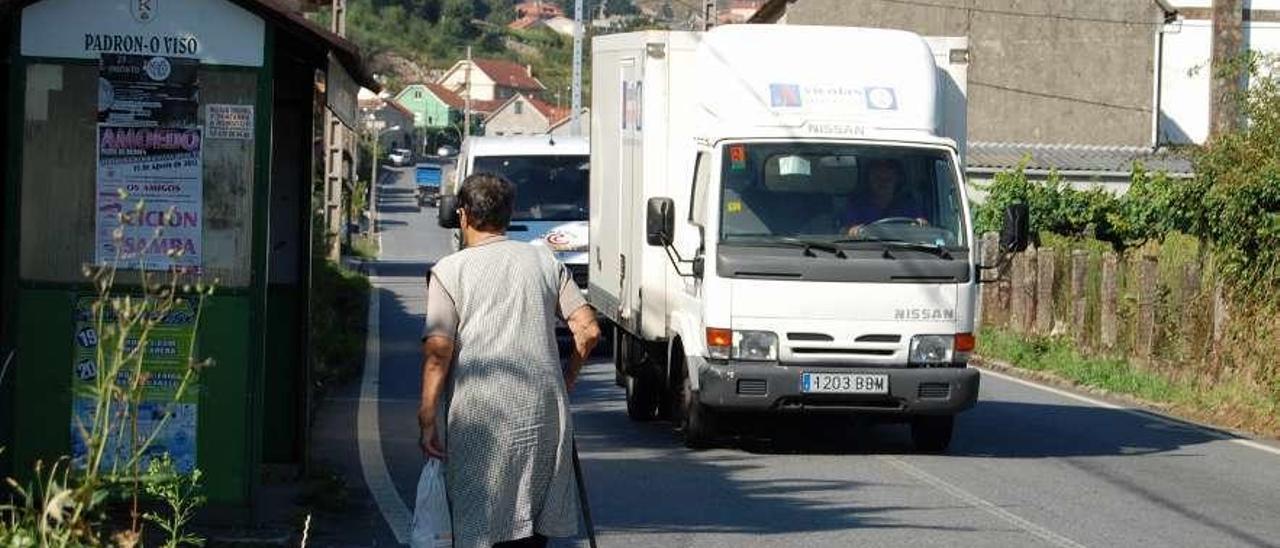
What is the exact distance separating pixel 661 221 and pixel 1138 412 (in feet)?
22.7

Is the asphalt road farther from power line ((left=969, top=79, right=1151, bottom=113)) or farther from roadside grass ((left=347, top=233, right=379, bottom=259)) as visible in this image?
power line ((left=969, top=79, right=1151, bottom=113))

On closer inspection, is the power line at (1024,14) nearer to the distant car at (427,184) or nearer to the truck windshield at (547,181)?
the truck windshield at (547,181)

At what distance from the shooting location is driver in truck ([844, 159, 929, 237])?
14180 mm

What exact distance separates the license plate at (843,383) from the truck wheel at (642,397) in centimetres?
258

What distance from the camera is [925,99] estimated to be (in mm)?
14570

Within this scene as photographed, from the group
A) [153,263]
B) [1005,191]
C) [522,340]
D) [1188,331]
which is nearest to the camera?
[522,340]

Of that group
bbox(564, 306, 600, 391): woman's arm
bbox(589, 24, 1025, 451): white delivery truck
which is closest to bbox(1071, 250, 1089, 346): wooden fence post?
bbox(589, 24, 1025, 451): white delivery truck

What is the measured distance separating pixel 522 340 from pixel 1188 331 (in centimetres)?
1550

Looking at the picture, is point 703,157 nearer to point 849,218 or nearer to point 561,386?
point 849,218

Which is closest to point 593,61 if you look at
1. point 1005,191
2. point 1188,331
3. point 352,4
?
point 1188,331

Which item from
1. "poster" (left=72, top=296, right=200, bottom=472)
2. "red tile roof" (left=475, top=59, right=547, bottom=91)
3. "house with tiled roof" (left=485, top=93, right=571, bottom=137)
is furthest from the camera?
"red tile roof" (left=475, top=59, right=547, bottom=91)

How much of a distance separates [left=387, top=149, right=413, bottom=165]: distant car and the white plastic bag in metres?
131

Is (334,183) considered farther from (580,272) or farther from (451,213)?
(451,213)

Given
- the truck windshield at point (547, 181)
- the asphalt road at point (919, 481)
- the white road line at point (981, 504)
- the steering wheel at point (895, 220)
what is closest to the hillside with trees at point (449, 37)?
the truck windshield at point (547, 181)
